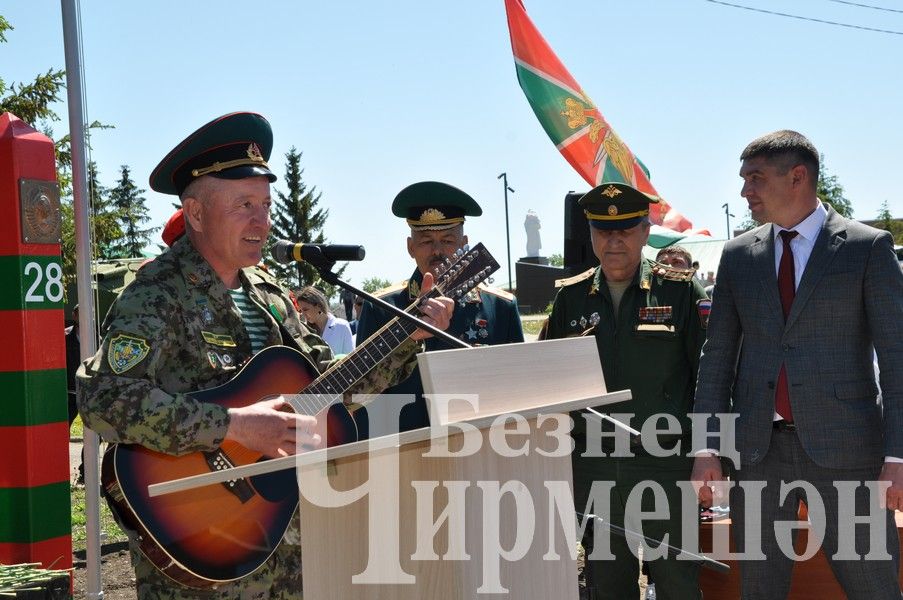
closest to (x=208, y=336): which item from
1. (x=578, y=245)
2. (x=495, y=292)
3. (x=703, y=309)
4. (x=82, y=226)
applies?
(x=495, y=292)

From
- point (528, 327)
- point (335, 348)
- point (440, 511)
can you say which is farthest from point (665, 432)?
point (528, 327)

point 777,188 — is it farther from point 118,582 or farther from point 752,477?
point 118,582

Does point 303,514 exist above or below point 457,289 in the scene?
below

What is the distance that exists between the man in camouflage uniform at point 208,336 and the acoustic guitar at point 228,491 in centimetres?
8

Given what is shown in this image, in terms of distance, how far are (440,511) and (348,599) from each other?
0.99ft

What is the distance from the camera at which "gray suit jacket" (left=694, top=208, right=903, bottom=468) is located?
3215mm

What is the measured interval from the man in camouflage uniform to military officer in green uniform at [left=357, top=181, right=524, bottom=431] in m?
0.81

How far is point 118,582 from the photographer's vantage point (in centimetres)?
570

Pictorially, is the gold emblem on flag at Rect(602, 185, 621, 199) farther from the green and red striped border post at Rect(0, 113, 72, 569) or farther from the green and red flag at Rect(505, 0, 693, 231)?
the green and red flag at Rect(505, 0, 693, 231)

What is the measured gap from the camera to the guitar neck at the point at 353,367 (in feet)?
9.18

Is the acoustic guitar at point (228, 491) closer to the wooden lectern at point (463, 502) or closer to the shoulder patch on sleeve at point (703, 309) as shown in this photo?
the wooden lectern at point (463, 502)

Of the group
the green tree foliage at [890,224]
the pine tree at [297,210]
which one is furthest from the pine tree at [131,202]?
the green tree foliage at [890,224]

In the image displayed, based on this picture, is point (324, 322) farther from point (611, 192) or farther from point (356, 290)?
point (356, 290)

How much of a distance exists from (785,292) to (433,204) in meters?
1.54
